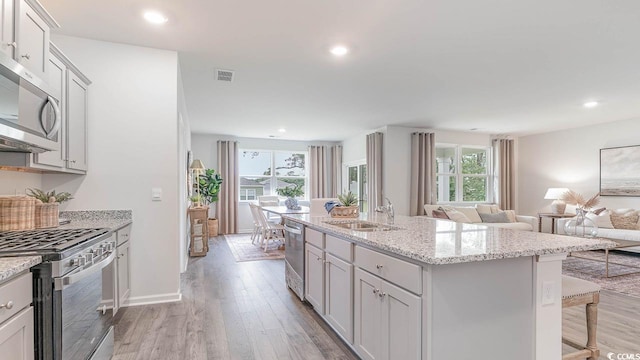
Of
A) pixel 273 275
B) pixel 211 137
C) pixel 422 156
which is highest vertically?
pixel 211 137

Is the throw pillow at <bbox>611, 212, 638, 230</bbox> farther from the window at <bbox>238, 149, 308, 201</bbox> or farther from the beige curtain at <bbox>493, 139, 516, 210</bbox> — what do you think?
the window at <bbox>238, 149, 308, 201</bbox>

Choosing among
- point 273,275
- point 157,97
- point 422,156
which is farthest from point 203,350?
point 422,156

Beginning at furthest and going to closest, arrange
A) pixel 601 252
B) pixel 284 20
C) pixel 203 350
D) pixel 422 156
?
pixel 422 156
pixel 601 252
pixel 284 20
pixel 203 350

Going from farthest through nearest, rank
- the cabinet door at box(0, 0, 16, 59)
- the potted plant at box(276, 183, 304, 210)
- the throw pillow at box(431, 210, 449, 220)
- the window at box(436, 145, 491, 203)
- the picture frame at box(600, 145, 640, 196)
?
the potted plant at box(276, 183, 304, 210), the window at box(436, 145, 491, 203), the throw pillow at box(431, 210, 449, 220), the picture frame at box(600, 145, 640, 196), the cabinet door at box(0, 0, 16, 59)

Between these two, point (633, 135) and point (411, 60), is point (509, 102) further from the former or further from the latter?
point (633, 135)

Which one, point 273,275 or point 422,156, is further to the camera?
point 422,156

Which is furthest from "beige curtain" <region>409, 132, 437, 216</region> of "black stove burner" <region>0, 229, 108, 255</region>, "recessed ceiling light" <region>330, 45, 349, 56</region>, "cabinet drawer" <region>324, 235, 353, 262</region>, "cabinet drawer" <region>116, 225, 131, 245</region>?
"black stove burner" <region>0, 229, 108, 255</region>

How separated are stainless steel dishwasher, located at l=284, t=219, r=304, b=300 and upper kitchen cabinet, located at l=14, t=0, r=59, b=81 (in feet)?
7.77

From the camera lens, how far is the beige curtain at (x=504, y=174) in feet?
27.1

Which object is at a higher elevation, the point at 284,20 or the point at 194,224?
the point at 284,20

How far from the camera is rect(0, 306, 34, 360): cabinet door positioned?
1.15m

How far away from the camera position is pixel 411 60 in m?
3.57

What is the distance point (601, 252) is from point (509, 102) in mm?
3315

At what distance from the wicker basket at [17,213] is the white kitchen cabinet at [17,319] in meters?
1.03
